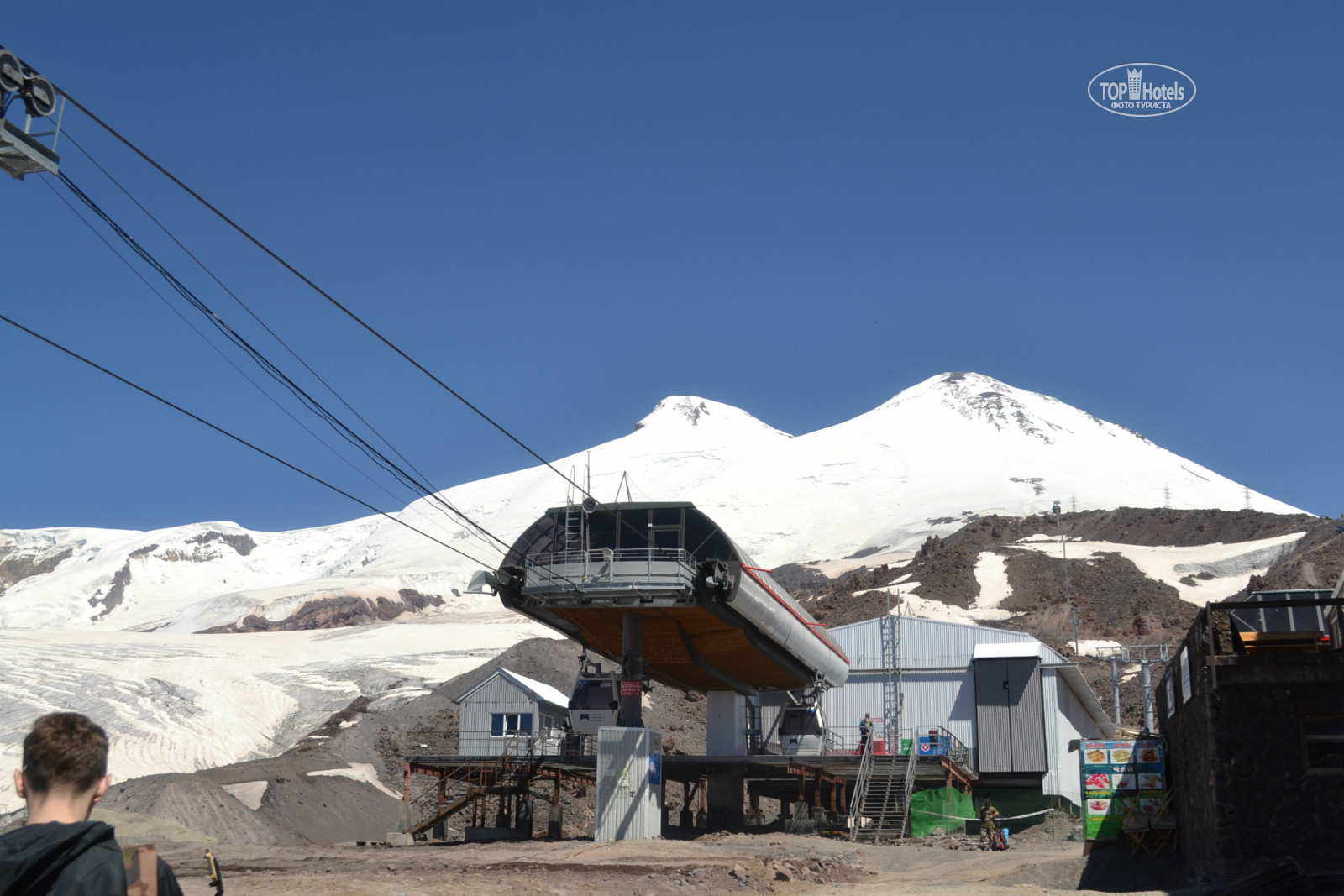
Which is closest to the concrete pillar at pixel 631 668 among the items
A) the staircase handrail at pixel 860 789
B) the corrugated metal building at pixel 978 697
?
the staircase handrail at pixel 860 789

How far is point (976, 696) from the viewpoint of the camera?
4416 cm

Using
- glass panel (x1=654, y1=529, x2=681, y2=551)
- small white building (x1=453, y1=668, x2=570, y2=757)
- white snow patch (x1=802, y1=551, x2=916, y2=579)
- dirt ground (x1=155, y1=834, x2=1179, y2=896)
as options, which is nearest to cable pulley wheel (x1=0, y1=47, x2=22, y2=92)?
dirt ground (x1=155, y1=834, x2=1179, y2=896)

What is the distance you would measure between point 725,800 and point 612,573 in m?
14.0

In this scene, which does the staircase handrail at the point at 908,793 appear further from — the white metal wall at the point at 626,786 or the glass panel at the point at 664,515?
the glass panel at the point at 664,515

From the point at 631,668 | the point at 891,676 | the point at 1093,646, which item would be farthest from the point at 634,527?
the point at 1093,646

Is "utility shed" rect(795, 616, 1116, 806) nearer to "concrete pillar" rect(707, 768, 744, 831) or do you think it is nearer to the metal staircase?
"concrete pillar" rect(707, 768, 744, 831)

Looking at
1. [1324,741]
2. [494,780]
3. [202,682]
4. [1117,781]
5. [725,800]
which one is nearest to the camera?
[1324,741]

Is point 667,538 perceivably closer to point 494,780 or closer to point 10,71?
point 494,780

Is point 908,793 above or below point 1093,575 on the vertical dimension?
below

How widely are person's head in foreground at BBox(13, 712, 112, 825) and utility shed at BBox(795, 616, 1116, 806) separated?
38284mm

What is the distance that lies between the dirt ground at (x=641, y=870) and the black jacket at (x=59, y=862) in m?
15.1

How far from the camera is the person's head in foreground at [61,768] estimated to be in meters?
3.70

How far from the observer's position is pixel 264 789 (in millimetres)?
40594

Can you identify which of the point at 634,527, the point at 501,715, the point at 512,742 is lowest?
the point at 512,742
